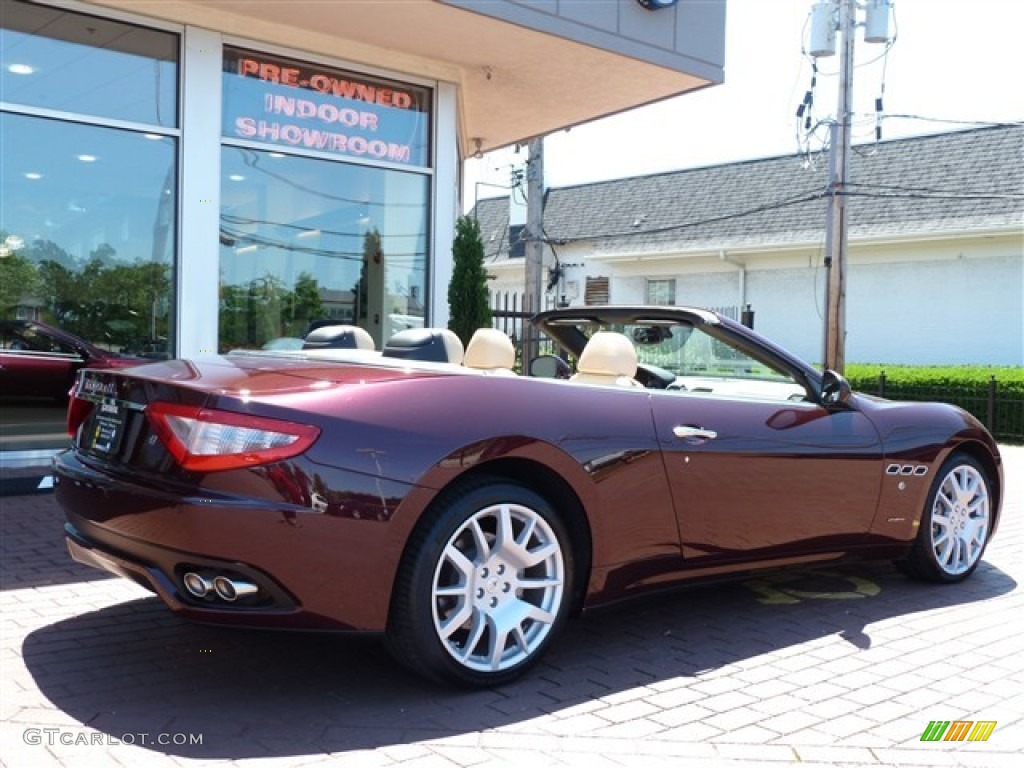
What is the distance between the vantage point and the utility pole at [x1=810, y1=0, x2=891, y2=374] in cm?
1573

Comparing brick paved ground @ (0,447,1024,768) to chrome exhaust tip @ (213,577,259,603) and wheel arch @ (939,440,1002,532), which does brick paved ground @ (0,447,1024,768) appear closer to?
chrome exhaust tip @ (213,577,259,603)

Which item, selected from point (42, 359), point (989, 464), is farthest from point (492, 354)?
point (42, 359)

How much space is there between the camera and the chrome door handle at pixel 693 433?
417 centimetres

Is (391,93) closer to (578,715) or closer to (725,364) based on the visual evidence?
(725,364)

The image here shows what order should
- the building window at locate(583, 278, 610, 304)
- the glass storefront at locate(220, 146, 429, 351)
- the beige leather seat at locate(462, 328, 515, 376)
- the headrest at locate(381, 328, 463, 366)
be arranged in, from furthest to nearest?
1. the building window at locate(583, 278, 610, 304)
2. the glass storefront at locate(220, 146, 429, 351)
3. the beige leather seat at locate(462, 328, 515, 376)
4. the headrest at locate(381, 328, 463, 366)

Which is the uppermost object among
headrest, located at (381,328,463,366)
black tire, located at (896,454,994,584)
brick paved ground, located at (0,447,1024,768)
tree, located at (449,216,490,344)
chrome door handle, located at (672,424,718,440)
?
tree, located at (449,216,490,344)

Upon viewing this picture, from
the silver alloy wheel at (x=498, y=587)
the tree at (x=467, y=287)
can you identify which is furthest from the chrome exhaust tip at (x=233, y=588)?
the tree at (x=467, y=287)

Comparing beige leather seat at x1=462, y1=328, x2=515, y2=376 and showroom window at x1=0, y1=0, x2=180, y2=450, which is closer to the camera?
beige leather seat at x1=462, y1=328, x2=515, y2=376

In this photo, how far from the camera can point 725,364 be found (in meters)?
5.23

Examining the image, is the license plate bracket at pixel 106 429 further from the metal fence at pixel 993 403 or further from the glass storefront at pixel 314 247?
the metal fence at pixel 993 403

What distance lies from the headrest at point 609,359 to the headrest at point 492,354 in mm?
354

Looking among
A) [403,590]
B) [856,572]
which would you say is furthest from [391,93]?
[403,590]

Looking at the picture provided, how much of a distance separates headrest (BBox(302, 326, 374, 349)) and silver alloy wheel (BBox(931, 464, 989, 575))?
3188mm

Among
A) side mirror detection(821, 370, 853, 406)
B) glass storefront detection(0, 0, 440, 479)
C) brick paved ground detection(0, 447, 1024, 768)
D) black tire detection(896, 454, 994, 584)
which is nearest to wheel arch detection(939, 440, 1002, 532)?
black tire detection(896, 454, 994, 584)
